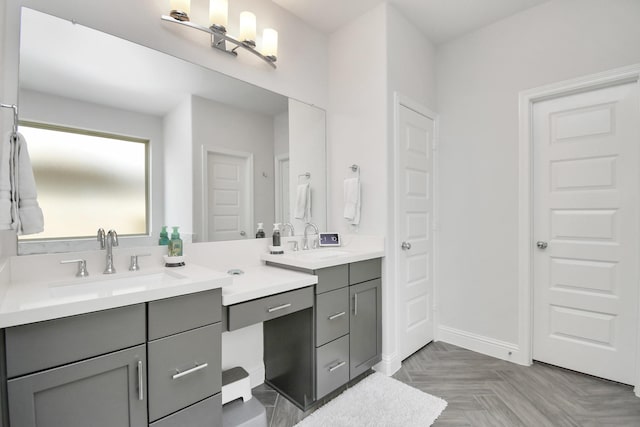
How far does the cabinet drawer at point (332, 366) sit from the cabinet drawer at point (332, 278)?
346 mm

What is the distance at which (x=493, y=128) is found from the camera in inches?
99.4

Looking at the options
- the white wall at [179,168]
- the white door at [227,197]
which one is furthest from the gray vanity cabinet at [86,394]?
the white door at [227,197]

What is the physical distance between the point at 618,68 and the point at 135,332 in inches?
123

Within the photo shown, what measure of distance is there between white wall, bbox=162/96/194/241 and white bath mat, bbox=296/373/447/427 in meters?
1.32

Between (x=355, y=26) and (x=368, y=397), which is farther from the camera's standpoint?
(x=355, y=26)

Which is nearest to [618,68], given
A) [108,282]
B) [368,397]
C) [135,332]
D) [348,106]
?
[348,106]

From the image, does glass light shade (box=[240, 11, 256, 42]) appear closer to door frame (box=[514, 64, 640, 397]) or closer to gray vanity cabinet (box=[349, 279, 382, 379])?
gray vanity cabinet (box=[349, 279, 382, 379])

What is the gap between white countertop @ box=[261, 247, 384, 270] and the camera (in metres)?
1.83

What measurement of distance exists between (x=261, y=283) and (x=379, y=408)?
42.1 inches

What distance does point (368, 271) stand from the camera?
7.13 feet

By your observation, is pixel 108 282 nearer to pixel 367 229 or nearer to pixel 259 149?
pixel 259 149

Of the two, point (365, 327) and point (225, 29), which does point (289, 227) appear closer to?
point (365, 327)

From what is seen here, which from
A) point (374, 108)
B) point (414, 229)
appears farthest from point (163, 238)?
point (414, 229)

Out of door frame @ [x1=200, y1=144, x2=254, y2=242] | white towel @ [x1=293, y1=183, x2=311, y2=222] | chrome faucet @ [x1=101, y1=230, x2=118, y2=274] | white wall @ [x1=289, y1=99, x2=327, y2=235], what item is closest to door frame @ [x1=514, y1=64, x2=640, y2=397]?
white wall @ [x1=289, y1=99, x2=327, y2=235]
